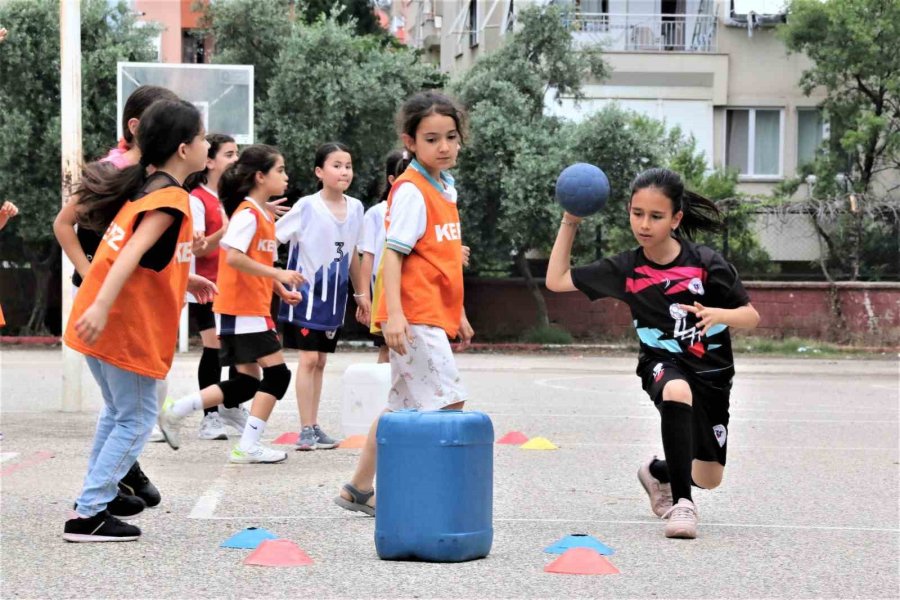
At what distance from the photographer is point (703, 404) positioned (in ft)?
19.6

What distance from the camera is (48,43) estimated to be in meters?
21.7

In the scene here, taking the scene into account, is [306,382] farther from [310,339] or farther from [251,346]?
[251,346]

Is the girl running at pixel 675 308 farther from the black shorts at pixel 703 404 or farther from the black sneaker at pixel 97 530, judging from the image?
the black sneaker at pixel 97 530

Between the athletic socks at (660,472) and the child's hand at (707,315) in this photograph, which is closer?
the child's hand at (707,315)

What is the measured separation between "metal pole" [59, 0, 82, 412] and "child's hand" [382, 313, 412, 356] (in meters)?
5.80

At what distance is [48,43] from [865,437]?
15820mm

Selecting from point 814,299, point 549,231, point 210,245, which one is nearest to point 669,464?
point 210,245

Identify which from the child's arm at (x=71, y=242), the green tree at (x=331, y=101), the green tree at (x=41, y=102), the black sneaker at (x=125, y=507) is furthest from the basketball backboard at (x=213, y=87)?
the black sneaker at (x=125, y=507)

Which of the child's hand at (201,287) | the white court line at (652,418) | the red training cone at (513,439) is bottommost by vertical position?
the white court line at (652,418)

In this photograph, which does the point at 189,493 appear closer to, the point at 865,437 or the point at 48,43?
the point at 865,437

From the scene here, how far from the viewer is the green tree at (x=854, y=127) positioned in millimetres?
23438

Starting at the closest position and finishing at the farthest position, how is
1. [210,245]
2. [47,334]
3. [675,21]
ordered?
1. [210,245]
2. [47,334]
3. [675,21]

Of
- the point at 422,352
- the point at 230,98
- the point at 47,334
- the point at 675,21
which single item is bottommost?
the point at 47,334

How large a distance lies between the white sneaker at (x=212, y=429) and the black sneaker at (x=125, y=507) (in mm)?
3072
